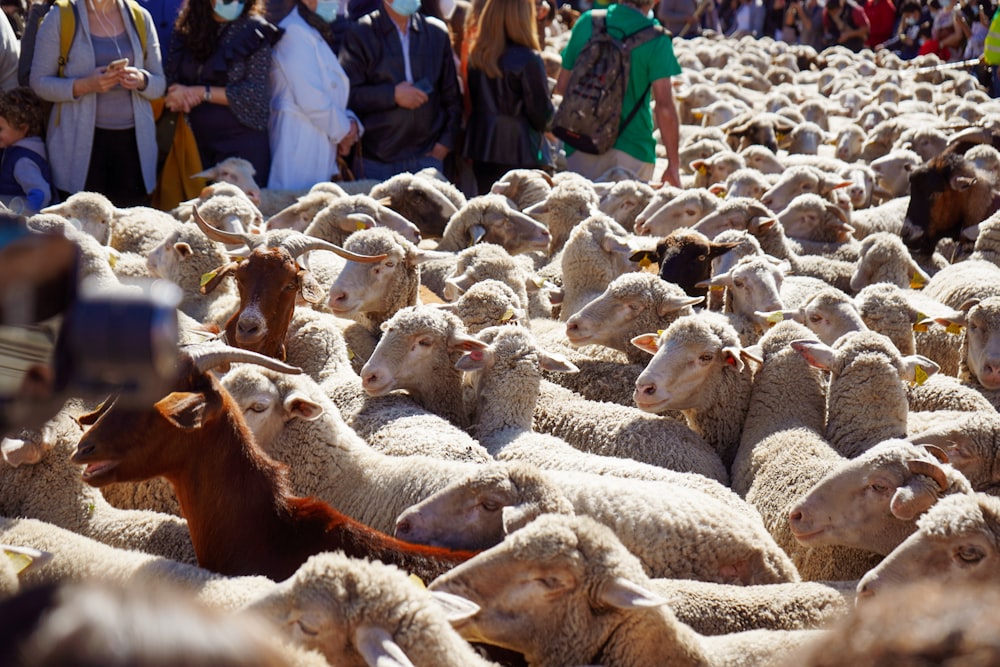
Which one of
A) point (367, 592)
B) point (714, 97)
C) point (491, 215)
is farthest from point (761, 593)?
point (714, 97)

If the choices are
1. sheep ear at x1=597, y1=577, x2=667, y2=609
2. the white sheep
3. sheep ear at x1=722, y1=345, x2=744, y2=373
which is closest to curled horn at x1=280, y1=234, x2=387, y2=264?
sheep ear at x1=722, y1=345, x2=744, y2=373

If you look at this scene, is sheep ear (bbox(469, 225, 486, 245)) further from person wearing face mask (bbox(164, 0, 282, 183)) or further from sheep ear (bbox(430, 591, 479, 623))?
sheep ear (bbox(430, 591, 479, 623))

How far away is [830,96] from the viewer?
18.5 m

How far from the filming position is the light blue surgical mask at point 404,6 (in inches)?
344

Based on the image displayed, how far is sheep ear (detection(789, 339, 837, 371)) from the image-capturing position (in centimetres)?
451

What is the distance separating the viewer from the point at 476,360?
462 cm

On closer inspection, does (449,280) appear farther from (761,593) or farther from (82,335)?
(82,335)

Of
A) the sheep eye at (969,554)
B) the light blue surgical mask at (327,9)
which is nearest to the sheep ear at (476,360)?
the sheep eye at (969,554)

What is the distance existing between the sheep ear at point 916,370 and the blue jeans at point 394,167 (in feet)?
17.4

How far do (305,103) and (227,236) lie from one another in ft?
8.61

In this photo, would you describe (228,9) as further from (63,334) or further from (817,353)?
(63,334)

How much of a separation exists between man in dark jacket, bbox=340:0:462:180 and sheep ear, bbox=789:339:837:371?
198 inches

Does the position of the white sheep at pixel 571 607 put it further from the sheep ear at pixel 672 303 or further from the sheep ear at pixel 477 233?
the sheep ear at pixel 477 233

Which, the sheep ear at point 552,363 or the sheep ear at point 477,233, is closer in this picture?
the sheep ear at point 552,363
